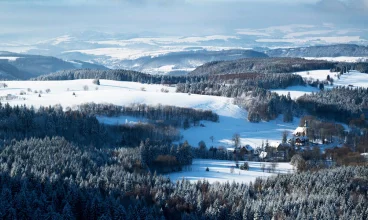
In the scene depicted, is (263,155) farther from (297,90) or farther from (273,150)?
(297,90)

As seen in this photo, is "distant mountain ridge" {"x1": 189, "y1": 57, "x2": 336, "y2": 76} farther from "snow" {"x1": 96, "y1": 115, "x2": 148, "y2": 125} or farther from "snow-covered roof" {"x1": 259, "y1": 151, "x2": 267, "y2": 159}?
"snow-covered roof" {"x1": 259, "y1": 151, "x2": 267, "y2": 159}

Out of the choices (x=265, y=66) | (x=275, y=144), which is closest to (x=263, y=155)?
(x=275, y=144)

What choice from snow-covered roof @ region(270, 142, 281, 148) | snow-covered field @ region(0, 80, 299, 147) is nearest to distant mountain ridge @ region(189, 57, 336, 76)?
snow-covered field @ region(0, 80, 299, 147)

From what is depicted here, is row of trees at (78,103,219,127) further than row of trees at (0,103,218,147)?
Yes

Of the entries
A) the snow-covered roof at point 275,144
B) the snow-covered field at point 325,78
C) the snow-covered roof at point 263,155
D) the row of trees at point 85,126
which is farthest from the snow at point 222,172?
the snow-covered field at point 325,78

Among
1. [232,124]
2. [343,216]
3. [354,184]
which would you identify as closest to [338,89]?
[232,124]
